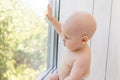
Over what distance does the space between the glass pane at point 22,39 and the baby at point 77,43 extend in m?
0.18

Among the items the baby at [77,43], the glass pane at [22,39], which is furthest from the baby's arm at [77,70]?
the glass pane at [22,39]

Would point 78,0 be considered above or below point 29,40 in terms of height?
above

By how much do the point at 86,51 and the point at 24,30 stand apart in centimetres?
34

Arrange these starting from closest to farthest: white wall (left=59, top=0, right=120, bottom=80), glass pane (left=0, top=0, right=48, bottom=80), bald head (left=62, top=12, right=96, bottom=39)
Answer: bald head (left=62, top=12, right=96, bottom=39) → glass pane (left=0, top=0, right=48, bottom=80) → white wall (left=59, top=0, right=120, bottom=80)

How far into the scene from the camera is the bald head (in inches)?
34.3

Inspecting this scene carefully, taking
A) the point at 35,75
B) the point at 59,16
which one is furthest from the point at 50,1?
the point at 35,75

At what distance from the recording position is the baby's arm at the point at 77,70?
35.4 inches

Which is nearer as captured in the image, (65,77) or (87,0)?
(65,77)

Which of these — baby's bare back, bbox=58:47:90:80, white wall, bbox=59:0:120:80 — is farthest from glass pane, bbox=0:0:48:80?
baby's bare back, bbox=58:47:90:80

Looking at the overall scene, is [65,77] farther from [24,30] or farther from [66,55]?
[24,30]

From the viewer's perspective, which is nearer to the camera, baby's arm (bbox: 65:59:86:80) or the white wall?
baby's arm (bbox: 65:59:86:80)

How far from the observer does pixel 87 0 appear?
3.96 feet

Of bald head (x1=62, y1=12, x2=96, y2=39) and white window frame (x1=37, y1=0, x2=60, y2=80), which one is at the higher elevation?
bald head (x1=62, y1=12, x2=96, y2=39)

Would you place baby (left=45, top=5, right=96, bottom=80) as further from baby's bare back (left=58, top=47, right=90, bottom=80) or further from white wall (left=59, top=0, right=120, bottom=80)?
white wall (left=59, top=0, right=120, bottom=80)
